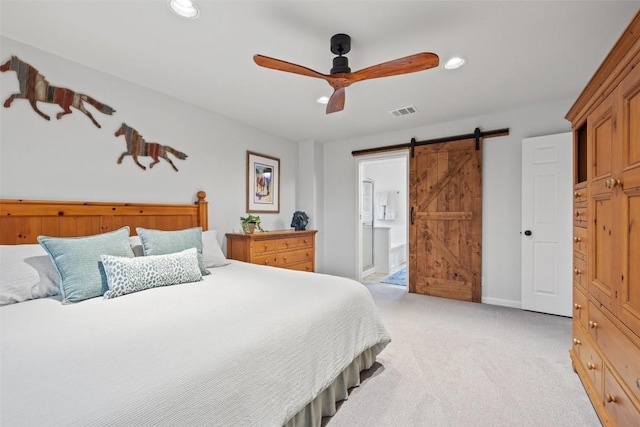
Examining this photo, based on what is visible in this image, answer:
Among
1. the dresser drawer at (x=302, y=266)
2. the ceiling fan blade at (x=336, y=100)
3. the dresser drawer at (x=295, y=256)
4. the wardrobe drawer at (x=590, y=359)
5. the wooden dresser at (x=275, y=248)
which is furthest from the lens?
the dresser drawer at (x=302, y=266)

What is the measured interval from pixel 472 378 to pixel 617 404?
76 centimetres

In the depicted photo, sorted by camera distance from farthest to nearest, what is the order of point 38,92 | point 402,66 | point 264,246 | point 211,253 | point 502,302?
point 502,302 → point 264,246 → point 211,253 → point 38,92 → point 402,66

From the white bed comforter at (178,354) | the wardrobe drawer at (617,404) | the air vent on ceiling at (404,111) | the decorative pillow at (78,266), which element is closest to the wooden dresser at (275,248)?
the white bed comforter at (178,354)

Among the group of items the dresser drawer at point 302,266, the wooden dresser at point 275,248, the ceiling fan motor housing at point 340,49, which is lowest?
the dresser drawer at point 302,266

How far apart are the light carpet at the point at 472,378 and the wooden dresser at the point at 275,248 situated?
1.43m

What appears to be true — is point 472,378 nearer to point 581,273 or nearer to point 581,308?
point 581,308

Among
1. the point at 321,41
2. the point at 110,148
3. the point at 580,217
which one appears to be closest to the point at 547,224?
the point at 580,217

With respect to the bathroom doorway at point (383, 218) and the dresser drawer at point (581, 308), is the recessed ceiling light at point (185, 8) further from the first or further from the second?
the bathroom doorway at point (383, 218)

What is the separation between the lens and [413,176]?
161 inches

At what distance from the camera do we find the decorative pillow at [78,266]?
165 centimetres

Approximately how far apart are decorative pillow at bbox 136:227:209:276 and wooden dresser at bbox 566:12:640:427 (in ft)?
8.35

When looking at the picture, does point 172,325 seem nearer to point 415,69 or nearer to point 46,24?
point 415,69

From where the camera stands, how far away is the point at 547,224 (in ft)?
10.5

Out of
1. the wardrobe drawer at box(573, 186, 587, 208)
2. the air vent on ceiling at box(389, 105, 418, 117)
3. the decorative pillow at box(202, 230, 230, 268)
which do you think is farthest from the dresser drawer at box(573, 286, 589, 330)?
the decorative pillow at box(202, 230, 230, 268)
